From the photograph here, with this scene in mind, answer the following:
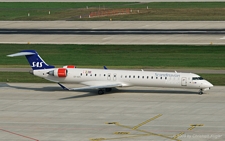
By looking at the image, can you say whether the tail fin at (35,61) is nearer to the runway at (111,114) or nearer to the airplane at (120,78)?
the airplane at (120,78)

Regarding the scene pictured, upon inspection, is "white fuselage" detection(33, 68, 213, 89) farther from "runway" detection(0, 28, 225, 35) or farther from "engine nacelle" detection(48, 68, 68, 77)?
"runway" detection(0, 28, 225, 35)

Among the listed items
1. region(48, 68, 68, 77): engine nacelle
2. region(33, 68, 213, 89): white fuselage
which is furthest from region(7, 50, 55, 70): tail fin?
region(48, 68, 68, 77): engine nacelle

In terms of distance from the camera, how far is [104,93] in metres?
66.0

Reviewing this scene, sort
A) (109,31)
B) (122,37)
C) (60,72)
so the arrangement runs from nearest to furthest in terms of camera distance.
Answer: (60,72), (122,37), (109,31)

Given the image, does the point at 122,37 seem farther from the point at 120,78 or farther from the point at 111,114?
the point at 111,114

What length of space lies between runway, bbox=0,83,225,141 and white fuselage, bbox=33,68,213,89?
1201 mm

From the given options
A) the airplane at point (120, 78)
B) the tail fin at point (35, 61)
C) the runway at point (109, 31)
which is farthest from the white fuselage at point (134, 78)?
the runway at point (109, 31)

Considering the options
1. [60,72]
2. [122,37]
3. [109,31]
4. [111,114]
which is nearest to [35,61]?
[60,72]

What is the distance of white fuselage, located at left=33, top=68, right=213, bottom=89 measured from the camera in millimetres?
63750

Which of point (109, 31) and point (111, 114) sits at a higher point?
point (109, 31)

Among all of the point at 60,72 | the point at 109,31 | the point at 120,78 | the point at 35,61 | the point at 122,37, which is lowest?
the point at 120,78

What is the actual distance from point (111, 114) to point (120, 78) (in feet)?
31.8

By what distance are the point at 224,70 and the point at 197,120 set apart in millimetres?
25560

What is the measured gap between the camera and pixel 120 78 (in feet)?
213
